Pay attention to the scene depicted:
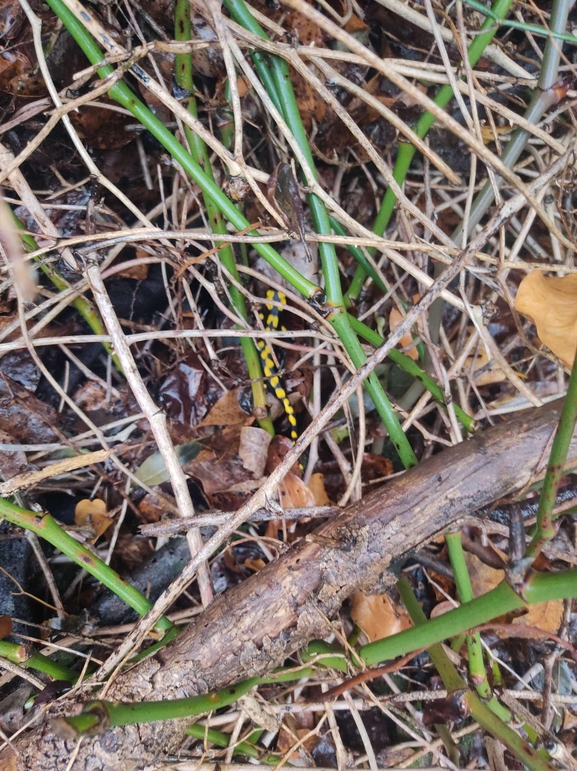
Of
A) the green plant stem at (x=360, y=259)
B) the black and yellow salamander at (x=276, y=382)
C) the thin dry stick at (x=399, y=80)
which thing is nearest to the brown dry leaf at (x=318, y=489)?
the black and yellow salamander at (x=276, y=382)

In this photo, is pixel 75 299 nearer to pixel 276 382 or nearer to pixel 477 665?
pixel 276 382

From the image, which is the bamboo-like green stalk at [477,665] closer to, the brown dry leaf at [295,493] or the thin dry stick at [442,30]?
the brown dry leaf at [295,493]

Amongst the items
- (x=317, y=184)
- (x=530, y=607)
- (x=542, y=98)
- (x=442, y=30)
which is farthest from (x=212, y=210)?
(x=530, y=607)

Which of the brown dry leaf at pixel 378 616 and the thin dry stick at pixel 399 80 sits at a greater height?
the thin dry stick at pixel 399 80

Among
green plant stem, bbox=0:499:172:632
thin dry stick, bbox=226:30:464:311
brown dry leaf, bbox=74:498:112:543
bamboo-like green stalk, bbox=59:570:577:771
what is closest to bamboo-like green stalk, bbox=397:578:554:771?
bamboo-like green stalk, bbox=59:570:577:771

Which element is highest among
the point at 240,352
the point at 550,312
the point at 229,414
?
the point at 550,312

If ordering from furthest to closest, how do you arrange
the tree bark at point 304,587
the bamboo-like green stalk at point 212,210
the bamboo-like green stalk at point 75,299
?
the bamboo-like green stalk at point 75,299
the bamboo-like green stalk at point 212,210
the tree bark at point 304,587

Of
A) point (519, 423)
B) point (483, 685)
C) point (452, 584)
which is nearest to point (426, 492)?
point (519, 423)
